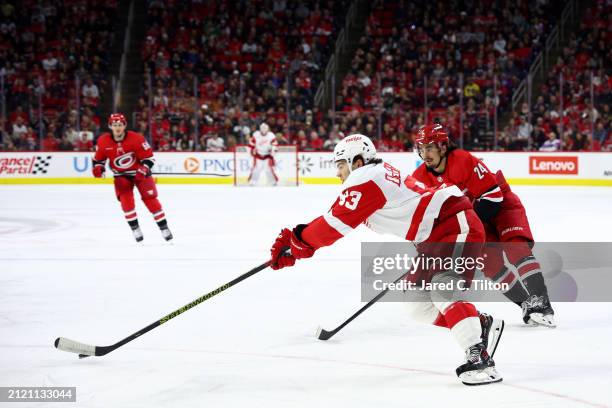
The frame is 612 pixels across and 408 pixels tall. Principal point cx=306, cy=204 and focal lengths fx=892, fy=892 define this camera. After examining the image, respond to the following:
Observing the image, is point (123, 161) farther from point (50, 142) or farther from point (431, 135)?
point (50, 142)

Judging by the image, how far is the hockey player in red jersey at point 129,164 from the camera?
8.55 meters

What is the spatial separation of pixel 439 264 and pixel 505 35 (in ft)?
56.9

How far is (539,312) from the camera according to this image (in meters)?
4.66

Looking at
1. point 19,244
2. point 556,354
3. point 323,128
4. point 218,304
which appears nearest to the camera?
point 556,354

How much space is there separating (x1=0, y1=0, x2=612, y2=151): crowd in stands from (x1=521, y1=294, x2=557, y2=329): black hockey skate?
1196 cm

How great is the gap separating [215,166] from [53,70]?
5.01m

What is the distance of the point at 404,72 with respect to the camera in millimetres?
19172

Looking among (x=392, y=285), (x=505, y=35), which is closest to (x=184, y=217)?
(x=392, y=285)

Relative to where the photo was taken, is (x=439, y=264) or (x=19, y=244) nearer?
(x=439, y=264)

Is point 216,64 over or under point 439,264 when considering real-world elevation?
over

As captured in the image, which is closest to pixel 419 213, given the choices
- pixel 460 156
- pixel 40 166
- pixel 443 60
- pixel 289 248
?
pixel 289 248

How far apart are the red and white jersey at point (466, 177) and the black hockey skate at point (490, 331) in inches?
36.2

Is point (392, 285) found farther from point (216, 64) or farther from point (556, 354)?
point (216, 64)

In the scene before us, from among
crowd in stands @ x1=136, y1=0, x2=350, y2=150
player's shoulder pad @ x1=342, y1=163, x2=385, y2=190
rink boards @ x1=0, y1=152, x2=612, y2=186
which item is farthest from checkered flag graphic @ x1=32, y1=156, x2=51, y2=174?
player's shoulder pad @ x1=342, y1=163, x2=385, y2=190
